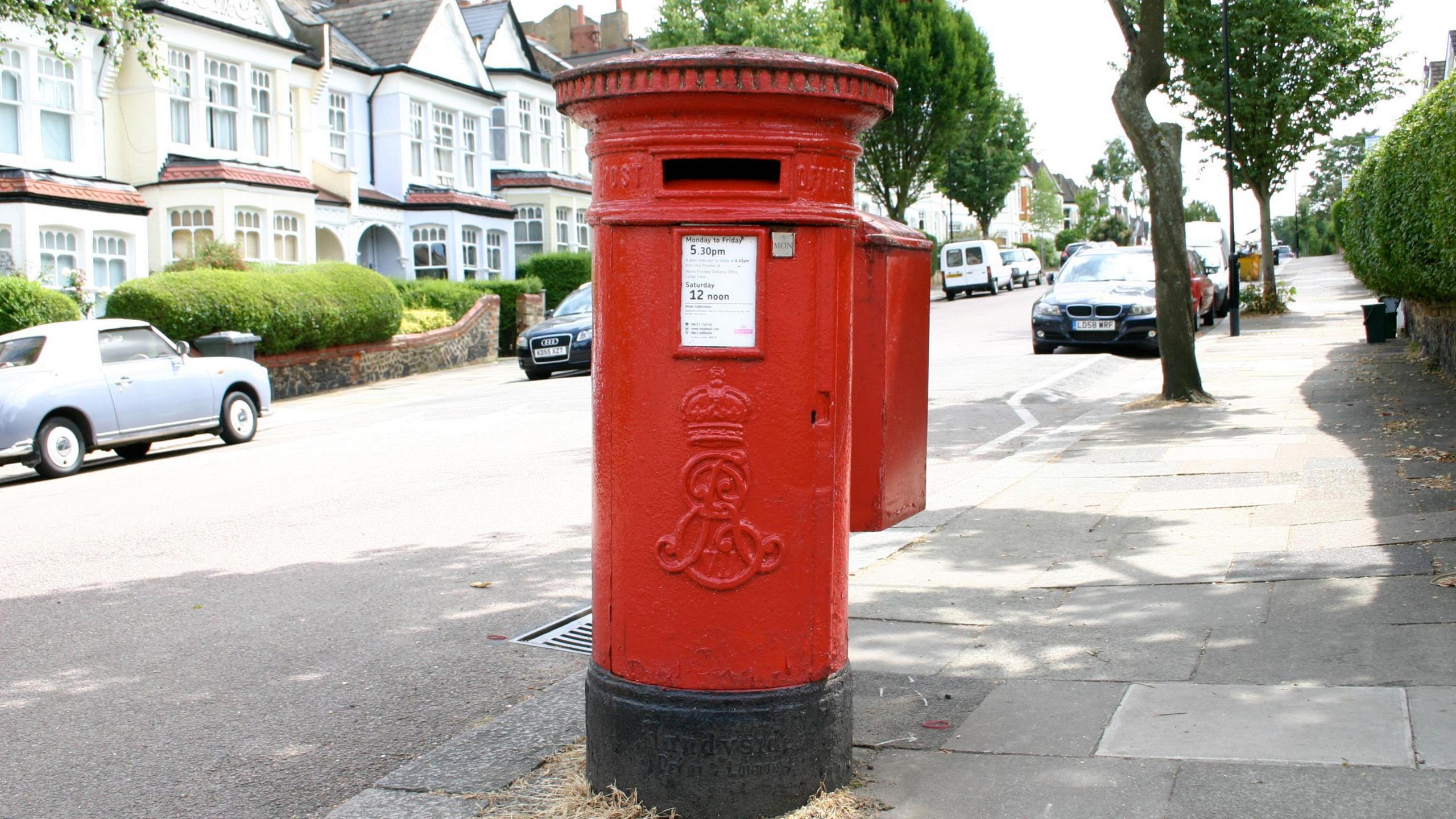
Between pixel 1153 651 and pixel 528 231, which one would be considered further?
pixel 528 231

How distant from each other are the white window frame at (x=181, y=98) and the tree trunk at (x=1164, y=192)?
68.6 feet

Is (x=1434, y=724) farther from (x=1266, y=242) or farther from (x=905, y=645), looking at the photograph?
(x=1266, y=242)

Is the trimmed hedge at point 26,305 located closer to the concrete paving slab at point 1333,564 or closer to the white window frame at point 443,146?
the concrete paving slab at point 1333,564

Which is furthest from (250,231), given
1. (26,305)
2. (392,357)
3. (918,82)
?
(918,82)

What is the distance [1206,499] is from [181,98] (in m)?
24.9

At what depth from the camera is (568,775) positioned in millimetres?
3695

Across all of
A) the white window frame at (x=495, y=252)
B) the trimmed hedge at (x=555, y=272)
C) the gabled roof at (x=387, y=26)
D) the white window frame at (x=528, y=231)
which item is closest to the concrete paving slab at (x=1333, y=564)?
the trimmed hedge at (x=555, y=272)

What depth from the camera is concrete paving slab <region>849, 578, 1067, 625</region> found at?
5367 millimetres

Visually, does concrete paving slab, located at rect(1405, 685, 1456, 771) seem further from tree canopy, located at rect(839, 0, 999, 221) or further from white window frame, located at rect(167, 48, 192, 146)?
tree canopy, located at rect(839, 0, 999, 221)

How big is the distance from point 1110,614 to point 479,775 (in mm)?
2777

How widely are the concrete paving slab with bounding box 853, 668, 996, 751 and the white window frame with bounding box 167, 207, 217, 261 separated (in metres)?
25.0

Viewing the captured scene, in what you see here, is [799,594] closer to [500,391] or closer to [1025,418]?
[1025,418]

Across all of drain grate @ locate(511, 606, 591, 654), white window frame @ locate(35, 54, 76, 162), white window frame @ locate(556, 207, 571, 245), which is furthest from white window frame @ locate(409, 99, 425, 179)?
drain grate @ locate(511, 606, 591, 654)

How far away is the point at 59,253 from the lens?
78.5 feet
